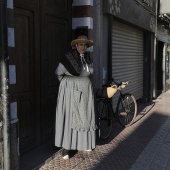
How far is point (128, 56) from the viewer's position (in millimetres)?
10328

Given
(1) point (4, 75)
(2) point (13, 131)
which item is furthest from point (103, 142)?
(1) point (4, 75)

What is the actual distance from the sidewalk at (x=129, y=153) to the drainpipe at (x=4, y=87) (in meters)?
1.21

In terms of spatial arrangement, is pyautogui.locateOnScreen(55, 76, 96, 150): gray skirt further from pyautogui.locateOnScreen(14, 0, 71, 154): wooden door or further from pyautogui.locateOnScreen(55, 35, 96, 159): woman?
pyautogui.locateOnScreen(14, 0, 71, 154): wooden door

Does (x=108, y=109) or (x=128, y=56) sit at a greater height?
(x=128, y=56)

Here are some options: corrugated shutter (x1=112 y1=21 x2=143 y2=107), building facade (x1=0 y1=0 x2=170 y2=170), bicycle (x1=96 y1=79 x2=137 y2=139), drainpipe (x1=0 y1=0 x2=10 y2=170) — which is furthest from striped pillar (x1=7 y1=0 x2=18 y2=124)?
corrugated shutter (x1=112 y1=21 x2=143 y2=107)

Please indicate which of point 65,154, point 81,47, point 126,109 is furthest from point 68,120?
point 126,109

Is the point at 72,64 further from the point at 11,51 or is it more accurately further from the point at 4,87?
the point at 4,87

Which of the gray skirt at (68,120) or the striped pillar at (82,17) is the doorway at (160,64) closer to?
the striped pillar at (82,17)

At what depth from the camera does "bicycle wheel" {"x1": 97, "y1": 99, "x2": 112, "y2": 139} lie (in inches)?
252

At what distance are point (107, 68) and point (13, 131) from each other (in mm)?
3952

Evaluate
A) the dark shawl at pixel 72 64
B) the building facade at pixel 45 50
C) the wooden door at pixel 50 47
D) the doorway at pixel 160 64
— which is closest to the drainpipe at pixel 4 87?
the building facade at pixel 45 50

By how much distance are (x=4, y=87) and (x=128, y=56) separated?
7.11m

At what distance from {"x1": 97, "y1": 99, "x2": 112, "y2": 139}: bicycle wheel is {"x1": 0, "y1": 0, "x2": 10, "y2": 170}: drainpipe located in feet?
9.04

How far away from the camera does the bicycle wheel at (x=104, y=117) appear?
21.0ft
